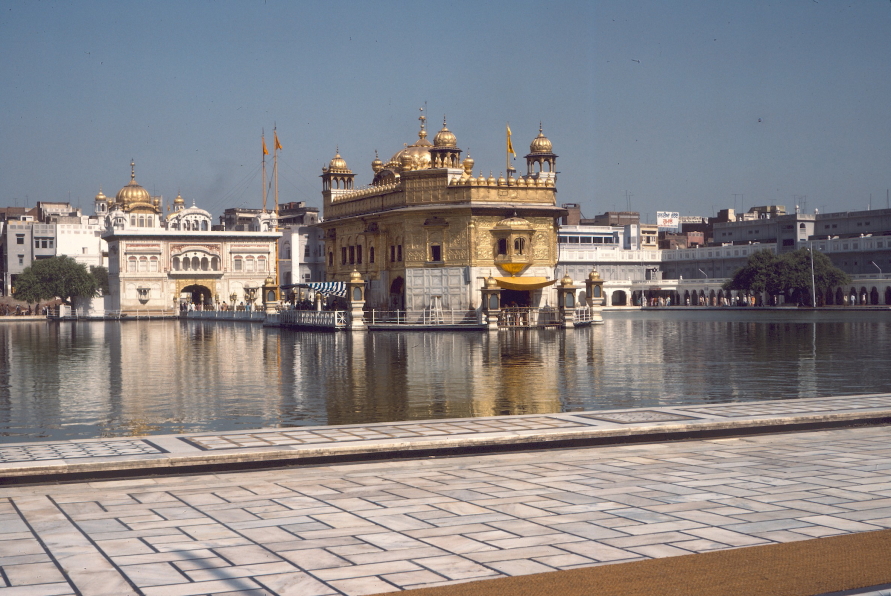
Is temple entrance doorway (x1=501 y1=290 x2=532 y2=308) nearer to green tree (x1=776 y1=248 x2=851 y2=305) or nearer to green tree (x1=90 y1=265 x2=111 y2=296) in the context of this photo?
green tree (x1=776 y1=248 x2=851 y2=305)

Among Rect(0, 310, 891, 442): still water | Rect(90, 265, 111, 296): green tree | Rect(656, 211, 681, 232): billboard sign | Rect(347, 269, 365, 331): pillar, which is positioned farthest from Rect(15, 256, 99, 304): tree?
Rect(656, 211, 681, 232): billboard sign

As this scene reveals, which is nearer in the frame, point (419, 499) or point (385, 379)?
point (419, 499)

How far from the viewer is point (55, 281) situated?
3147 inches

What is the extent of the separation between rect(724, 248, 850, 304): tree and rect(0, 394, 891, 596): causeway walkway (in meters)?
80.0

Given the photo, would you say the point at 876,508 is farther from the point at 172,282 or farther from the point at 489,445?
the point at 172,282

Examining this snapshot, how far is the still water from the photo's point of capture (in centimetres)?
1459

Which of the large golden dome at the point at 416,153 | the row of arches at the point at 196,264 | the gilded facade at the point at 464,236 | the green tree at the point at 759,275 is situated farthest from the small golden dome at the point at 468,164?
the green tree at the point at 759,275

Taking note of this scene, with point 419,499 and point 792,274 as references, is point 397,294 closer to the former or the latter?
point 419,499

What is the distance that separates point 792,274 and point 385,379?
75079mm

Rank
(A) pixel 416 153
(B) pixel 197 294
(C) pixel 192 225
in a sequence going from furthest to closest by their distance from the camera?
(B) pixel 197 294 < (C) pixel 192 225 < (A) pixel 416 153

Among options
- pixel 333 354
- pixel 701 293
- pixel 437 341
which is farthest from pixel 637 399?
pixel 701 293

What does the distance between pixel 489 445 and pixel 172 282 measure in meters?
72.9

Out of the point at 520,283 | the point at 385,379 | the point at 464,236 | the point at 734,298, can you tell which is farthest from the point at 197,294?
the point at 385,379

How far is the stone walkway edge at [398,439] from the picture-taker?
9.45 metres
